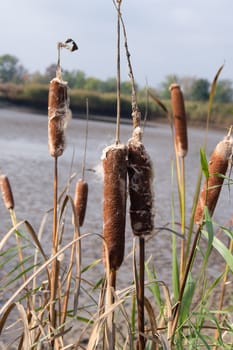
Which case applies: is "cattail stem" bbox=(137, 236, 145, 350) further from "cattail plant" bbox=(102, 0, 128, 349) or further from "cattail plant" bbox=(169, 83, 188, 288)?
"cattail plant" bbox=(169, 83, 188, 288)

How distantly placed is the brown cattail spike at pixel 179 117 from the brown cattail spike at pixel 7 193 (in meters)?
0.34

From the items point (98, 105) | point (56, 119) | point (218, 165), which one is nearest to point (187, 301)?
point (218, 165)

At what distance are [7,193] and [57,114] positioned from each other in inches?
14.0

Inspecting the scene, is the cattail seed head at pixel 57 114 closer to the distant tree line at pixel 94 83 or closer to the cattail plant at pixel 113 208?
the cattail plant at pixel 113 208

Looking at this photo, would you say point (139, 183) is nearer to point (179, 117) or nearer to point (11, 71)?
point (179, 117)

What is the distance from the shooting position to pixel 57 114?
2.58 ft

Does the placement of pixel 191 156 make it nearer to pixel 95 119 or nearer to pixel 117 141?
pixel 95 119

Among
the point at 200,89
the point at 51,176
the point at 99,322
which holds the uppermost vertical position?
the point at 99,322

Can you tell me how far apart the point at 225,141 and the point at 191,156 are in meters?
9.75

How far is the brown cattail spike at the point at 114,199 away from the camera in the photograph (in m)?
0.59

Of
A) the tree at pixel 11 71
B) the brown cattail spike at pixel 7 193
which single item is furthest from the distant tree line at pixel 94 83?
the brown cattail spike at pixel 7 193

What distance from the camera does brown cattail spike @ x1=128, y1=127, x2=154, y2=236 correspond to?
599mm

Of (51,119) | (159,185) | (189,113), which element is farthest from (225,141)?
(189,113)

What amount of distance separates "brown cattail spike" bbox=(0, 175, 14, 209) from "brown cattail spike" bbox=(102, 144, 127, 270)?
1.58 feet
